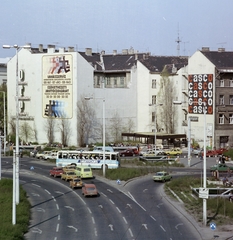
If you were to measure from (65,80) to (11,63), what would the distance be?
573 inches

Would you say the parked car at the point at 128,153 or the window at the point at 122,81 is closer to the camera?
the parked car at the point at 128,153

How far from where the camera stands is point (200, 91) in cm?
9650

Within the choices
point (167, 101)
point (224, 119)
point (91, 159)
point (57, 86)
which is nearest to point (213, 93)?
point (224, 119)

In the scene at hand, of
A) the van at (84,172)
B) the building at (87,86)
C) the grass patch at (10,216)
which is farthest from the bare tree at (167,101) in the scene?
the grass patch at (10,216)

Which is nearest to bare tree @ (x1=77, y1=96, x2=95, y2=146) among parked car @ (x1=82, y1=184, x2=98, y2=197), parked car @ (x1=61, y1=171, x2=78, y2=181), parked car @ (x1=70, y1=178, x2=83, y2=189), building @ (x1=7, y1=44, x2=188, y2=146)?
building @ (x1=7, y1=44, x2=188, y2=146)

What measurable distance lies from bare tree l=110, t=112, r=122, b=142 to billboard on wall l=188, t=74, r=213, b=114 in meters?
14.3

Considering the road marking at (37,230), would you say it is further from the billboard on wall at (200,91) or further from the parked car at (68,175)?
the billboard on wall at (200,91)

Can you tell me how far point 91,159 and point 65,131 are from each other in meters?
32.4

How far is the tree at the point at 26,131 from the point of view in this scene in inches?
4186

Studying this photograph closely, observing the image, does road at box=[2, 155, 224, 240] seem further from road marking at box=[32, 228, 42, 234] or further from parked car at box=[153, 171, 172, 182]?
parked car at box=[153, 171, 172, 182]

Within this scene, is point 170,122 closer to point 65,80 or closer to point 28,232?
point 65,80

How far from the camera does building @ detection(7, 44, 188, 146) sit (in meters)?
102

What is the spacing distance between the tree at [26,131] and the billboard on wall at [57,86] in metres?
4.37

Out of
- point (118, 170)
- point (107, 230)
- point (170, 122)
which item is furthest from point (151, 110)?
point (107, 230)
